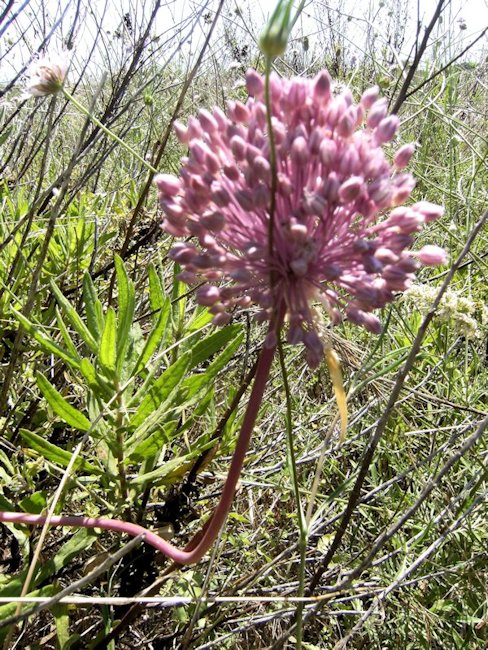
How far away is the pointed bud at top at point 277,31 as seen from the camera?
0.53 metres

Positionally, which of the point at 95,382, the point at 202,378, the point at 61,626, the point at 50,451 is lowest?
Result: the point at 61,626

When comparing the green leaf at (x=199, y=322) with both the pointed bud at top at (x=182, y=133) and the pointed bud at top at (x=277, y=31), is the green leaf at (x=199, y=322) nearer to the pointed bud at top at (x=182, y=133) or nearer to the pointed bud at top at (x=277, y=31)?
the pointed bud at top at (x=182, y=133)

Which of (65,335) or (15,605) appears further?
(65,335)

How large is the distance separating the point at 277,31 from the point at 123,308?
3.20ft

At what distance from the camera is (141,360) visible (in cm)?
143

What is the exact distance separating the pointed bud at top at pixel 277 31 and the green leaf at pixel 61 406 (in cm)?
91

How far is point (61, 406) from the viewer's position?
4.33 feet

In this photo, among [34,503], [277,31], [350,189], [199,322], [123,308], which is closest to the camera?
[277,31]

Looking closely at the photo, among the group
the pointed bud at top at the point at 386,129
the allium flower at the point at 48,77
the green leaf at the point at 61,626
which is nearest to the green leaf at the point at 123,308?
the allium flower at the point at 48,77

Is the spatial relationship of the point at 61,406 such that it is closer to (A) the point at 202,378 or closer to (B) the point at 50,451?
(B) the point at 50,451

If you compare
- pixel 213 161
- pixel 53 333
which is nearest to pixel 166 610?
pixel 53 333

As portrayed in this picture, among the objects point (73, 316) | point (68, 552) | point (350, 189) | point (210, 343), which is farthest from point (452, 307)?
point (68, 552)

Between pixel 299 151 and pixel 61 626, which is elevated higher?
pixel 299 151

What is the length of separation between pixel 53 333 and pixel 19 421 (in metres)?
0.38
